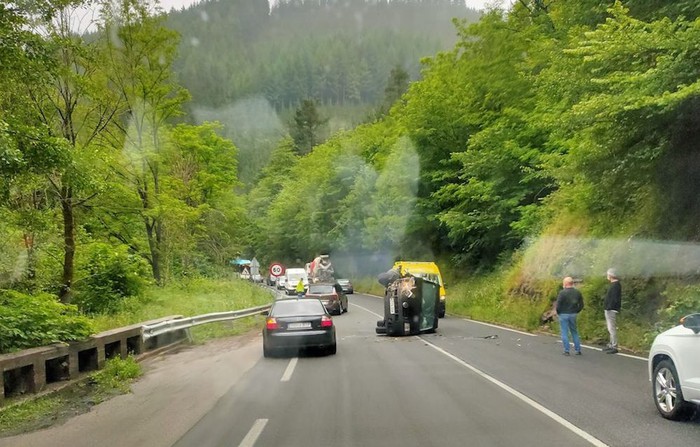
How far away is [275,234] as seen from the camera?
8294 centimetres

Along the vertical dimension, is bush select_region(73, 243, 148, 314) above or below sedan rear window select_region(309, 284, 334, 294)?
above

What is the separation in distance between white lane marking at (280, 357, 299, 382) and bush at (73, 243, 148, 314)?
1038 cm

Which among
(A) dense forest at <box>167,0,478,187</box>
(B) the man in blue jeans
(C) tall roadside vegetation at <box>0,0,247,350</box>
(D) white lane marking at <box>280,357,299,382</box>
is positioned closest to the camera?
(C) tall roadside vegetation at <box>0,0,247,350</box>

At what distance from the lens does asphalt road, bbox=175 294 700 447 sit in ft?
22.4

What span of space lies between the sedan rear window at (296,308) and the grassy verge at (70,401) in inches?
140

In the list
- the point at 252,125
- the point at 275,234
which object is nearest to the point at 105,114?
the point at 275,234

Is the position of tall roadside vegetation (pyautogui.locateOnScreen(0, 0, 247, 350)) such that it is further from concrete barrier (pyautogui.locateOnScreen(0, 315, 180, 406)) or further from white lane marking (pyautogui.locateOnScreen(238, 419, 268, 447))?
white lane marking (pyautogui.locateOnScreen(238, 419, 268, 447))

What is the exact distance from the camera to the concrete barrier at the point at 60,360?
9578mm

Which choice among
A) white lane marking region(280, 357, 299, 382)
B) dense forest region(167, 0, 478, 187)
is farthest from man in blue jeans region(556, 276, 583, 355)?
dense forest region(167, 0, 478, 187)

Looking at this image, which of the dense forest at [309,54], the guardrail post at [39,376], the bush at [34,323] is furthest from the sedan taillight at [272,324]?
the dense forest at [309,54]

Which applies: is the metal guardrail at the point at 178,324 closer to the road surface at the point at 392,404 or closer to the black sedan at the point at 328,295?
the road surface at the point at 392,404

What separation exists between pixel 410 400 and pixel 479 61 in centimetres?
3007

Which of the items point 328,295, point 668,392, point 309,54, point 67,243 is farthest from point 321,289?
point 309,54

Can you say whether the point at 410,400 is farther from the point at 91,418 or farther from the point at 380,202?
the point at 380,202
